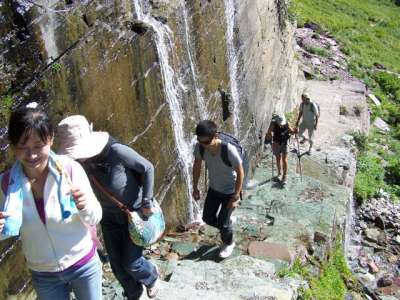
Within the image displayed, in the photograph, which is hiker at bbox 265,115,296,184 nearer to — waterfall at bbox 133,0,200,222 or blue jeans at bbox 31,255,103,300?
waterfall at bbox 133,0,200,222

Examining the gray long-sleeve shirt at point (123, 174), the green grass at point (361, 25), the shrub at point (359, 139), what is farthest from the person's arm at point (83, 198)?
the green grass at point (361, 25)

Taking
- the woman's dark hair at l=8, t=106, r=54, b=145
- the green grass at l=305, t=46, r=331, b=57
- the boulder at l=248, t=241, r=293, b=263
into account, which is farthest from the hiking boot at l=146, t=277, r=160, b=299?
the green grass at l=305, t=46, r=331, b=57

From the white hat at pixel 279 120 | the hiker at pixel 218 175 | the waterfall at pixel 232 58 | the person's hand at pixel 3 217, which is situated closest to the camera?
the person's hand at pixel 3 217

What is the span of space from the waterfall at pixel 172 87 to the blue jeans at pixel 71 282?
12.0 ft

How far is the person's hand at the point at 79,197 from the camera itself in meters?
3.60

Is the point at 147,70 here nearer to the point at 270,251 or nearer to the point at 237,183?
the point at 237,183

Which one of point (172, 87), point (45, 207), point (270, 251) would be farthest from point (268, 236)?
point (45, 207)

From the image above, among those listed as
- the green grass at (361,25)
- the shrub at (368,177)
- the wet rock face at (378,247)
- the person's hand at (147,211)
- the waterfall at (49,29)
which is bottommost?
the wet rock face at (378,247)

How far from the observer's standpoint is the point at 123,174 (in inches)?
177

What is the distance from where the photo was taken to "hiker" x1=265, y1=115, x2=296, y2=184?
36.1 ft

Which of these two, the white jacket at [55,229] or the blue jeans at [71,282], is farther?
the blue jeans at [71,282]

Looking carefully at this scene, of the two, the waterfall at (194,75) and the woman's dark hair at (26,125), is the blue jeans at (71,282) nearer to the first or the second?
the woman's dark hair at (26,125)

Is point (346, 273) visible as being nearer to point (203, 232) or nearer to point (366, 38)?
point (203, 232)

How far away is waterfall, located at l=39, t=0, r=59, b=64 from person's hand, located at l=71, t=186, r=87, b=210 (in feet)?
6.38
